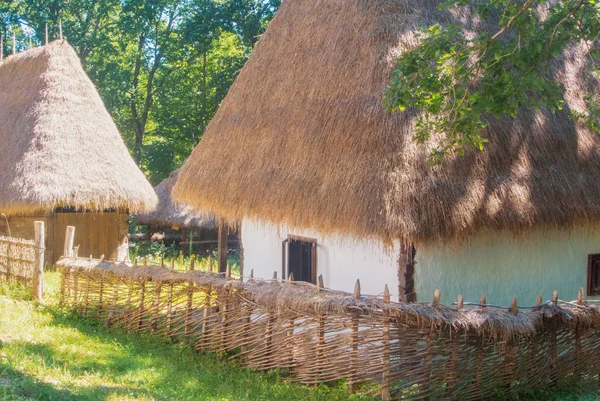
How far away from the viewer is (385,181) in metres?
6.51

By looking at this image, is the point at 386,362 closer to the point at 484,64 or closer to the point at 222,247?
the point at 484,64

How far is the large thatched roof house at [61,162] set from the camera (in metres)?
12.7

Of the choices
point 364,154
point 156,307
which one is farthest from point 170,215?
point 364,154

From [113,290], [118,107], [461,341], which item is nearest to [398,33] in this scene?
[461,341]

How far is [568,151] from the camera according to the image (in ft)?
25.5

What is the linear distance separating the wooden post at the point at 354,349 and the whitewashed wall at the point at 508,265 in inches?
51.5

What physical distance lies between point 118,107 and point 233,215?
1825 cm

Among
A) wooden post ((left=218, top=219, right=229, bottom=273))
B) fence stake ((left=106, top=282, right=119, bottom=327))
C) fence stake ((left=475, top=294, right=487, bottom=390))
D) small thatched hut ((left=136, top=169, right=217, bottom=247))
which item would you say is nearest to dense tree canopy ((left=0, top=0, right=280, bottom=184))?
small thatched hut ((left=136, top=169, right=217, bottom=247))

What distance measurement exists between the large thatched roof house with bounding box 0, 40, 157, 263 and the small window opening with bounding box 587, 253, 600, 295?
29.7ft

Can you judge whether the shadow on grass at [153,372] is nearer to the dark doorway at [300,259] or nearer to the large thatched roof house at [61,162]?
the dark doorway at [300,259]

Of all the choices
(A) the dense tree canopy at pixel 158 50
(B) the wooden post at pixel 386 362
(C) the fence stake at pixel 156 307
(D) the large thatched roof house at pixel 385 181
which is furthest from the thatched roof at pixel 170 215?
(B) the wooden post at pixel 386 362

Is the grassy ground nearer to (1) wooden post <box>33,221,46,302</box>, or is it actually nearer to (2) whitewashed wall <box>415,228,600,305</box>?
(1) wooden post <box>33,221,46,302</box>

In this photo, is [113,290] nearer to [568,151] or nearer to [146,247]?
[568,151]

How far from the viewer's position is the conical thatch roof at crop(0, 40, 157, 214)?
1263 cm
